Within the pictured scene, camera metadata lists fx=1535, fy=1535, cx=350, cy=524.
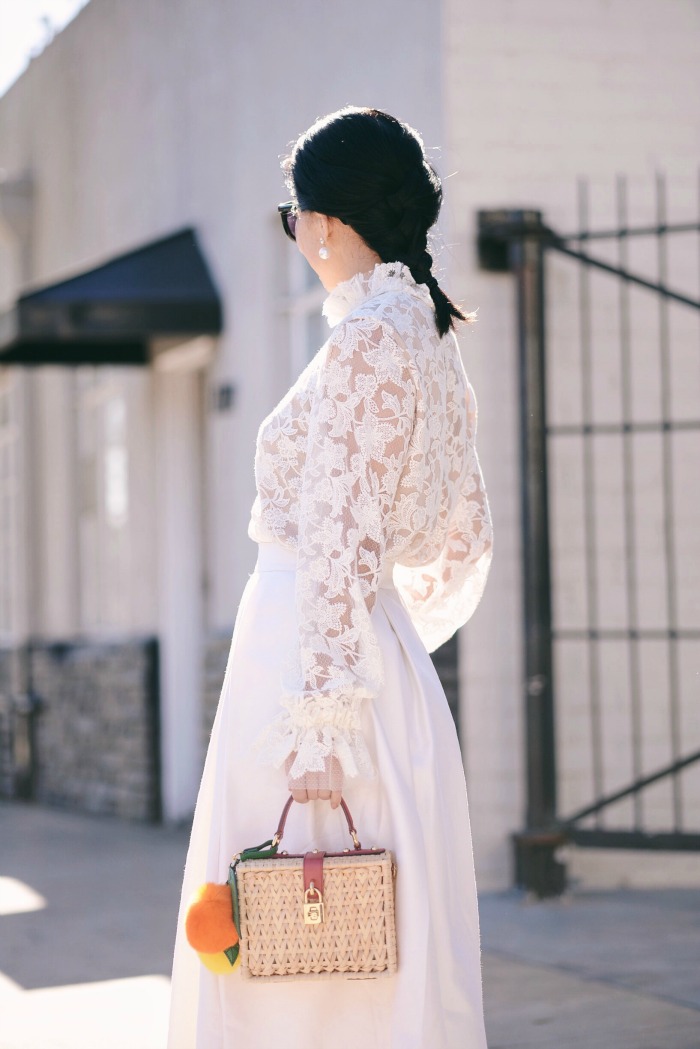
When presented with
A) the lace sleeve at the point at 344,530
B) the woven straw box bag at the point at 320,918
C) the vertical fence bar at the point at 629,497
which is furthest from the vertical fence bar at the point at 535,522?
the woven straw box bag at the point at 320,918

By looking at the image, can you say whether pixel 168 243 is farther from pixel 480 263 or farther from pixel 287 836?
pixel 287 836

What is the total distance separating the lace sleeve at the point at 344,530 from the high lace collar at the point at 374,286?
16 cm

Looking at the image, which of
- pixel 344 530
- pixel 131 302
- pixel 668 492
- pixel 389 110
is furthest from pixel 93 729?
pixel 344 530

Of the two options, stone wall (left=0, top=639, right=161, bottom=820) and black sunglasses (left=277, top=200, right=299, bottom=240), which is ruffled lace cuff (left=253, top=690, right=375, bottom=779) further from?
stone wall (left=0, top=639, right=161, bottom=820)

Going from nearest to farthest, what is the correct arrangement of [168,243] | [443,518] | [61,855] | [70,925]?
[443,518], [70,925], [61,855], [168,243]

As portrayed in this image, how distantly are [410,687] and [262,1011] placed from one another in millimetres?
580

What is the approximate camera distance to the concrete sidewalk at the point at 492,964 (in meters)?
3.99

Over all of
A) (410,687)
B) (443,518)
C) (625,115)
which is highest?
(625,115)

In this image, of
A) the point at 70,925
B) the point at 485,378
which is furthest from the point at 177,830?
the point at 485,378

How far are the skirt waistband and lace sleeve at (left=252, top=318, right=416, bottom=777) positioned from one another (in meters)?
0.18

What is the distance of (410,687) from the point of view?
2.61 meters

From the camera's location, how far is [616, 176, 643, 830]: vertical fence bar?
5965 millimetres

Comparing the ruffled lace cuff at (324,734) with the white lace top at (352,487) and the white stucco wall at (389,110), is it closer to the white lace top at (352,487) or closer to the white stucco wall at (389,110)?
the white lace top at (352,487)

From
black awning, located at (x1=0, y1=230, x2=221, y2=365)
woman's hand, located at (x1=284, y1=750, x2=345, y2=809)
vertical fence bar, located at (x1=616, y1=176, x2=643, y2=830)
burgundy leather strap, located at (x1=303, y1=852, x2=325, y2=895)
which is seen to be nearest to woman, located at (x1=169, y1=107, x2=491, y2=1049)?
woman's hand, located at (x1=284, y1=750, x2=345, y2=809)
